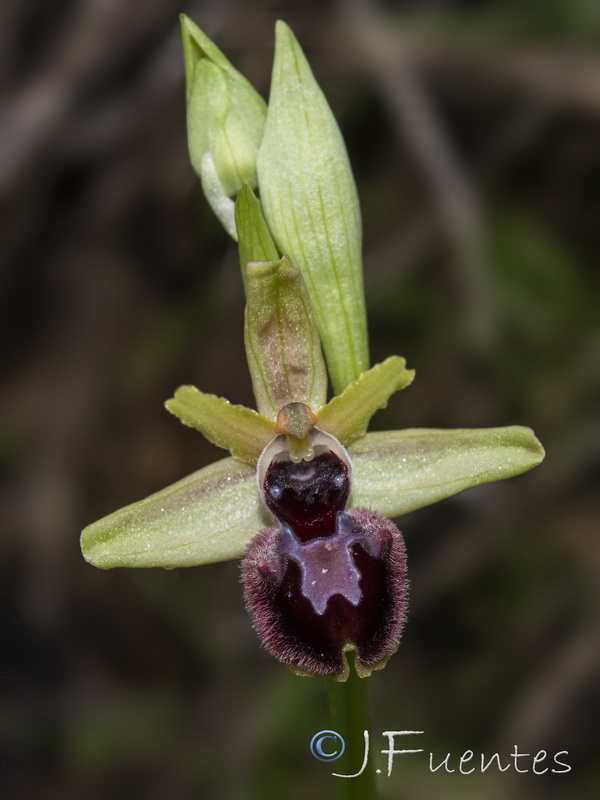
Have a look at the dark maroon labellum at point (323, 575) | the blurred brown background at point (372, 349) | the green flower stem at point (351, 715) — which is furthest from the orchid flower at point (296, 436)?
the blurred brown background at point (372, 349)

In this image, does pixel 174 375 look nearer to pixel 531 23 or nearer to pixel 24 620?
pixel 24 620

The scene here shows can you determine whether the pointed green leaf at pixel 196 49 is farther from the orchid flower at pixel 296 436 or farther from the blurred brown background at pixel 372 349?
the blurred brown background at pixel 372 349

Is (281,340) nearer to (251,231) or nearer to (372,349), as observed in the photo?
(251,231)

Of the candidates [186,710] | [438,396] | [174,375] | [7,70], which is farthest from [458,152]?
[186,710]

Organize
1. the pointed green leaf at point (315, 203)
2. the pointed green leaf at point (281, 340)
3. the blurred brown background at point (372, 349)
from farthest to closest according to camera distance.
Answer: the blurred brown background at point (372, 349) → the pointed green leaf at point (315, 203) → the pointed green leaf at point (281, 340)

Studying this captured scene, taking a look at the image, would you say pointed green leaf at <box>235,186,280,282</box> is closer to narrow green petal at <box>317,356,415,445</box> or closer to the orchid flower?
the orchid flower

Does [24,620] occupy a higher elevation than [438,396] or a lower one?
lower
